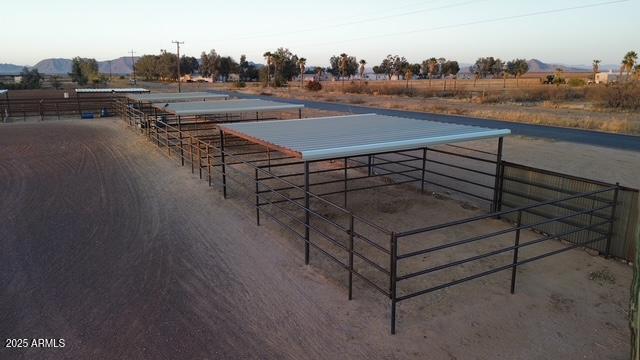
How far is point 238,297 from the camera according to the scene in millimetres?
6551

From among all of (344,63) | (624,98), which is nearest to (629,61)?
(624,98)

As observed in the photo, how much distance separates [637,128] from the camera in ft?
80.7

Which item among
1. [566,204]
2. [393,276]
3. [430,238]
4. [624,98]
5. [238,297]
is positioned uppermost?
[624,98]

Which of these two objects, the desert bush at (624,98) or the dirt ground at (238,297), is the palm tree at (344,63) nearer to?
the desert bush at (624,98)

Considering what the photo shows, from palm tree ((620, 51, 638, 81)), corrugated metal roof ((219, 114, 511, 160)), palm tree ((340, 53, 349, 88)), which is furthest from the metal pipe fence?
palm tree ((340, 53, 349, 88))

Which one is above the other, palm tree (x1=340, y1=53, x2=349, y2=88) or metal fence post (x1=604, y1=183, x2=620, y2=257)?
palm tree (x1=340, y1=53, x2=349, y2=88)

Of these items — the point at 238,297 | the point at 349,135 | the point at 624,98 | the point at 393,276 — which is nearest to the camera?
the point at 393,276

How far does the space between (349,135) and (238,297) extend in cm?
412

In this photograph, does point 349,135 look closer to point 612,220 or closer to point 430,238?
point 430,238

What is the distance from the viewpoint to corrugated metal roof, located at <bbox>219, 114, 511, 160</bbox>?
25.1 feet

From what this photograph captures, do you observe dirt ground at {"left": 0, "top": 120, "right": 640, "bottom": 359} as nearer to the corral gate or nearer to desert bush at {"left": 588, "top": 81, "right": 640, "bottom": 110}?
the corral gate

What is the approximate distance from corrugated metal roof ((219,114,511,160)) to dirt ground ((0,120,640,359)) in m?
1.90

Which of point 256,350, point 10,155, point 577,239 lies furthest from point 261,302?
point 10,155

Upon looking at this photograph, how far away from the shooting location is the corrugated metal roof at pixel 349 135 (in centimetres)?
764
